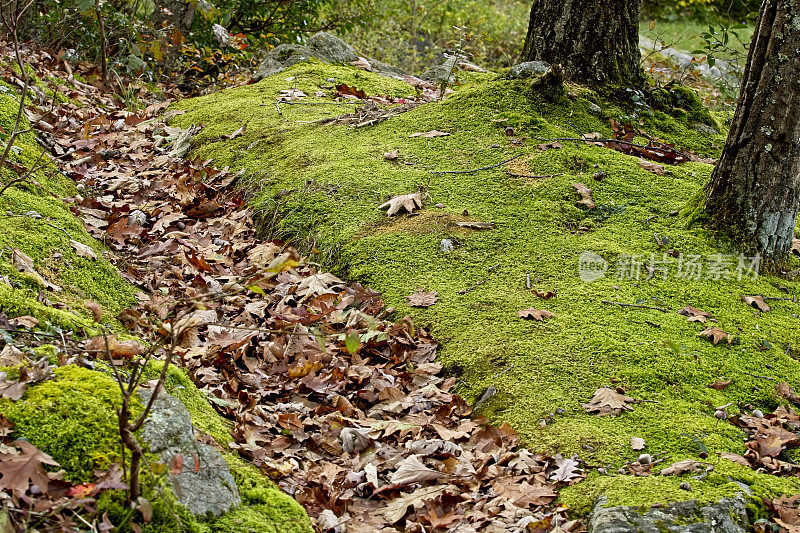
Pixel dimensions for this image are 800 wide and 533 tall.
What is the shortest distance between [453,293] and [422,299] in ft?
0.65

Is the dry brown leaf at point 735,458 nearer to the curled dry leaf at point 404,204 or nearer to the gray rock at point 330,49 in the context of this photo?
the curled dry leaf at point 404,204

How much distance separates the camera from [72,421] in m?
2.21

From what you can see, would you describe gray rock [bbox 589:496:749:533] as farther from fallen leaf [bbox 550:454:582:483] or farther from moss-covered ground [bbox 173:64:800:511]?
fallen leaf [bbox 550:454:582:483]

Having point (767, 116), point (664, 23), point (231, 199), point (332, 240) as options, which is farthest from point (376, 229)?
point (664, 23)

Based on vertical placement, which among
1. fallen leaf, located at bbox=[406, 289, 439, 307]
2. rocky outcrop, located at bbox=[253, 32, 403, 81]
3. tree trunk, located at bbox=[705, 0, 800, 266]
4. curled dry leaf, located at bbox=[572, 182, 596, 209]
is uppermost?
tree trunk, located at bbox=[705, 0, 800, 266]

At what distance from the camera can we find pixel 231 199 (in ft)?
17.8

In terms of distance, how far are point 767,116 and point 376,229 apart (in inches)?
100

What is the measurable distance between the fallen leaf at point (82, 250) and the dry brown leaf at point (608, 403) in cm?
285

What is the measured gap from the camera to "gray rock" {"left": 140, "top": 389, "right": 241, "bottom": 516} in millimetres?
2209

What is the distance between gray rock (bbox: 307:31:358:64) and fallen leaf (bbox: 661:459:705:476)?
23.0ft

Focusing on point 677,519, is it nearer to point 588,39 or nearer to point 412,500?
point 412,500

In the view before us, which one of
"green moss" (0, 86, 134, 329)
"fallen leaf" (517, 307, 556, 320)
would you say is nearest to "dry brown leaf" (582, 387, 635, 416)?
"fallen leaf" (517, 307, 556, 320)

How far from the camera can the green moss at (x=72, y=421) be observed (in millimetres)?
2109

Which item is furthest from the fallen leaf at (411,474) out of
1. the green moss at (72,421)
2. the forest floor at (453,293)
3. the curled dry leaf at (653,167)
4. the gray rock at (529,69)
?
the gray rock at (529,69)
